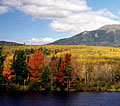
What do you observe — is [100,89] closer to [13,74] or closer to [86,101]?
[86,101]

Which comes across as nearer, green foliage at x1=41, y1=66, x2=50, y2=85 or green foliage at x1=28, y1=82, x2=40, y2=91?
green foliage at x1=28, y1=82, x2=40, y2=91

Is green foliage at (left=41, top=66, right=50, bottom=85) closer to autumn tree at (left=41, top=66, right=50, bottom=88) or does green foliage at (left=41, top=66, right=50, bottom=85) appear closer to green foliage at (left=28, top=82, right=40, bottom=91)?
autumn tree at (left=41, top=66, right=50, bottom=88)

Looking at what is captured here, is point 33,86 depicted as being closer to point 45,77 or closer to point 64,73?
point 45,77

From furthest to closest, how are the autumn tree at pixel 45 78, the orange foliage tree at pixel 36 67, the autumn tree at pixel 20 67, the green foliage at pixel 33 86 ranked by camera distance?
the autumn tree at pixel 20 67 → the orange foliage tree at pixel 36 67 → the autumn tree at pixel 45 78 → the green foliage at pixel 33 86

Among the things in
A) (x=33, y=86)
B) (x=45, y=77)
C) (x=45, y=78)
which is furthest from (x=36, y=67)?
(x=33, y=86)

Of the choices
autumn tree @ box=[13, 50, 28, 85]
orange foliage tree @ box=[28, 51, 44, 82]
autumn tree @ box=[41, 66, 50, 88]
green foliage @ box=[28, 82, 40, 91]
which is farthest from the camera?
autumn tree @ box=[13, 50, 28, 85]

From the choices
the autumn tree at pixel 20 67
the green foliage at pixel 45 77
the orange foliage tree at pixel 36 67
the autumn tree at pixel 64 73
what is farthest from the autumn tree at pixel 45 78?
the autumn tree at pixel 20 67

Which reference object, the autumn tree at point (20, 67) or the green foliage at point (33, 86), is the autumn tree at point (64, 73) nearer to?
the green foliage at point (33, 86)

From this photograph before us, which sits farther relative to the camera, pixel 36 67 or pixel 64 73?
pixel 36 67

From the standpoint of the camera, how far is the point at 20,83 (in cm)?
11275

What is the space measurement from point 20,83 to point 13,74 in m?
5.96

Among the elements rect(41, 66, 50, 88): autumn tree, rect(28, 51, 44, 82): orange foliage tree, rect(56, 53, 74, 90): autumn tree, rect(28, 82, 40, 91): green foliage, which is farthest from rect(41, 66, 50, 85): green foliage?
rect(56, 53, 74, 90): autumn tree

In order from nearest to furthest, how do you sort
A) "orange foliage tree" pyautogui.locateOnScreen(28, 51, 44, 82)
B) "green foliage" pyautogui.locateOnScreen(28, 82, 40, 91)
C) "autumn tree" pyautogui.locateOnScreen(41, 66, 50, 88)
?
1. "green foliage" pyautogui.locateOnScreen(28, 82, 40, 91)
2. "autumn tree" pyautogui.locateOnScreen(41, 66, 50, 88)
3. "orange foliage tree" pyautogui.locateOnScreen(28, 51, 44, 82)

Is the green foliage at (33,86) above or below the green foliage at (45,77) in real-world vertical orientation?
below
